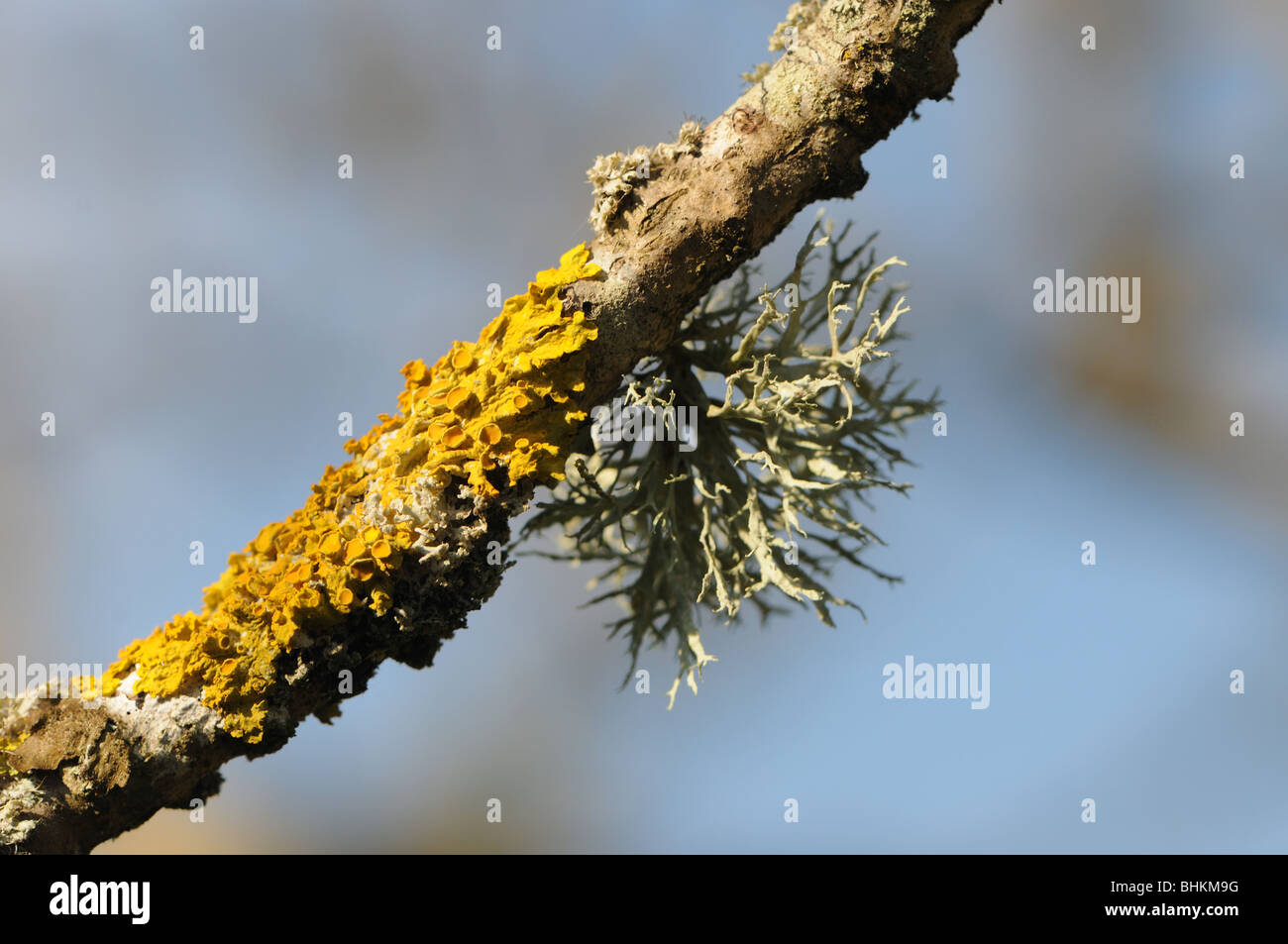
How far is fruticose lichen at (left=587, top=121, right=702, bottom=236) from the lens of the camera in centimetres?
261

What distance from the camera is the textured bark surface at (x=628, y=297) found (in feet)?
7.63

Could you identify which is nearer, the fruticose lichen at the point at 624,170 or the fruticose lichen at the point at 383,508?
the fruticose lichen at the point at 383,508

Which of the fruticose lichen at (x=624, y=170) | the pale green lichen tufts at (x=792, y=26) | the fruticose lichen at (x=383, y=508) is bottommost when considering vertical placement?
the fruticose lichen at (x=383, y=508)

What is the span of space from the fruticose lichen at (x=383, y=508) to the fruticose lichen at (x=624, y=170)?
17 centimetres

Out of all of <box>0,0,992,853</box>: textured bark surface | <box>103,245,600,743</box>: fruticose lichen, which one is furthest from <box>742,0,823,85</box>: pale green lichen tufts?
<box>103,245,600,743</box>: fruticose lichen

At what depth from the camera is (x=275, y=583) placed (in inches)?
94.6

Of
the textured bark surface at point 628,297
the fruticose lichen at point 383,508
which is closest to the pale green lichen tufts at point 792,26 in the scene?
the textured bark surface at point 628,297

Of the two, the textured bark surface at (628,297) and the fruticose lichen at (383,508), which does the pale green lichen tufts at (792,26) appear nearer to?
the textured bark surface at (628,297)

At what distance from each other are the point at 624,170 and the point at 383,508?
1.02 m

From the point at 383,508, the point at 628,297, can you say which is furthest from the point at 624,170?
the point at 383,508

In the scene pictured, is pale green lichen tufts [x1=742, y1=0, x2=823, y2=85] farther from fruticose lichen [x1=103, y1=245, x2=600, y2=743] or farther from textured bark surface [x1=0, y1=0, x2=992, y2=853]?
fruticose lichen [x1=103, y1=245, x2=600, y2=743]

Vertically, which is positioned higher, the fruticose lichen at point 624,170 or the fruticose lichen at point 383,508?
the fruticose lichen at point 624,170

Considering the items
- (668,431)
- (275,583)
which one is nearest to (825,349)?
(668,431)
